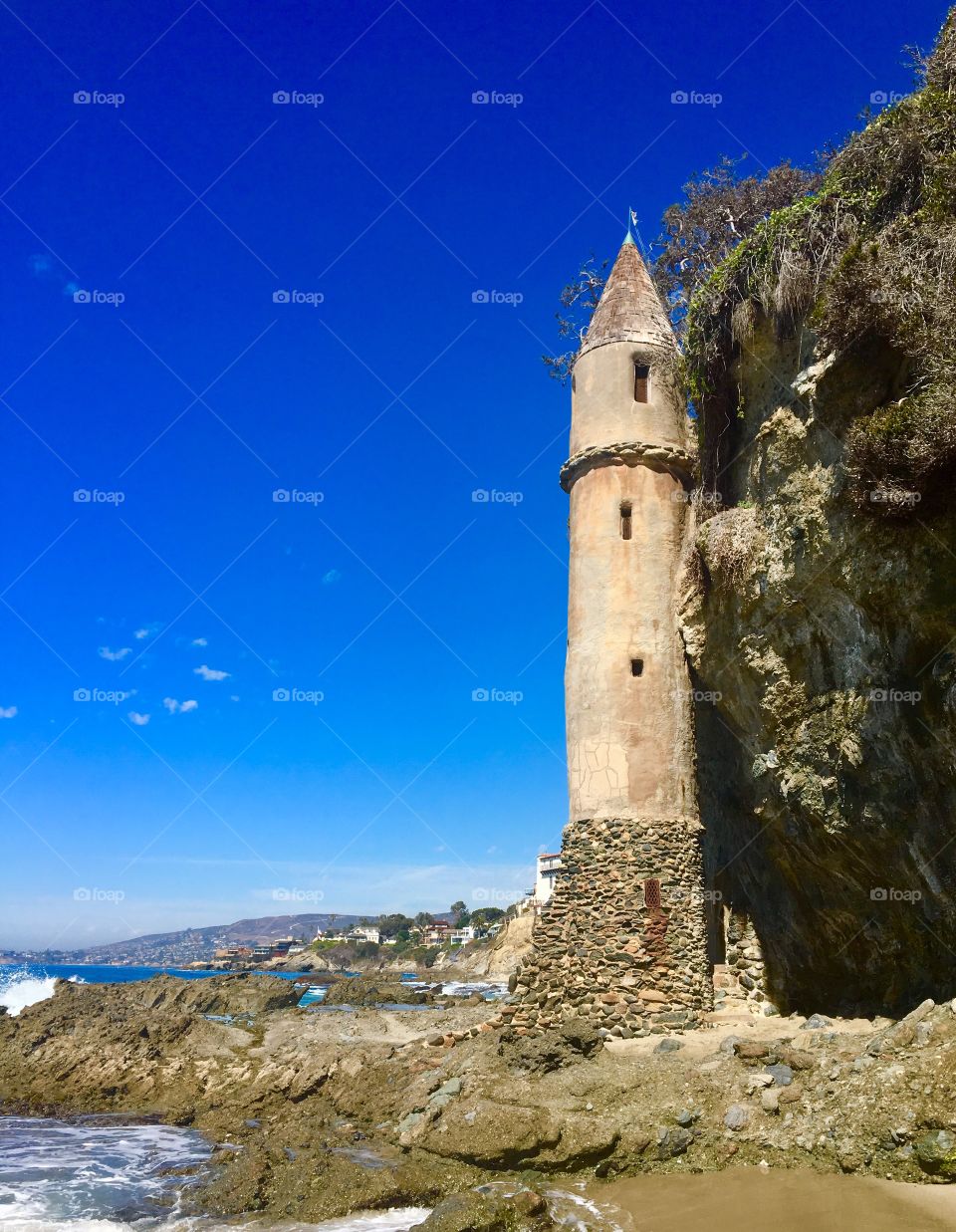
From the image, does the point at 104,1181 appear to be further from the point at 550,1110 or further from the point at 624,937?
the point at 624,937

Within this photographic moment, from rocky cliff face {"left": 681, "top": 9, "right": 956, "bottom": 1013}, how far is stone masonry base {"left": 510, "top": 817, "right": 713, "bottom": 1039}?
221 cm

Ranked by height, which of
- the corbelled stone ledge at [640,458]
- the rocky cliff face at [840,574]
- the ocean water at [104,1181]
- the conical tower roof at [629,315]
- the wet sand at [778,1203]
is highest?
the conical tower roof at [629,315]

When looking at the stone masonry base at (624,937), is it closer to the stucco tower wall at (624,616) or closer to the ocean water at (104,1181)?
the stucco tower wall at (624,616)

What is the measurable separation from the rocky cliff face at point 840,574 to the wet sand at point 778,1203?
15.8 feet

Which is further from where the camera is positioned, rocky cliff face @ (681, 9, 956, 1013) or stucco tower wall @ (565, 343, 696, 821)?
stucco tower wall @ (565, 343, 696, 821)

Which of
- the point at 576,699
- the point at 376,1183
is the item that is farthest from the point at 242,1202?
the point at 576,699

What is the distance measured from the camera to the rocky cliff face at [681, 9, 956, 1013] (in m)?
11.1

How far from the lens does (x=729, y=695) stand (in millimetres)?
16547

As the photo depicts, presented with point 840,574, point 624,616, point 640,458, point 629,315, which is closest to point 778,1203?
point 840,574

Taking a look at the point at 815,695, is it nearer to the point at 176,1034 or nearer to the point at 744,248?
the point at 744,248

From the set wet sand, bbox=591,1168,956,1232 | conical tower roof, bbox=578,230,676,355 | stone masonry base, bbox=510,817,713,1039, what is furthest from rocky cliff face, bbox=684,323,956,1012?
wet sand, bbox=591,1168,956,1232

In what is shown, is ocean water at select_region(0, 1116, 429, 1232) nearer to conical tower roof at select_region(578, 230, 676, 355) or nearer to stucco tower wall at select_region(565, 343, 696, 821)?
stucco tower wall at select_region(565, 343, 696, 821)

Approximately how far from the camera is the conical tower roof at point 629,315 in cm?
1902

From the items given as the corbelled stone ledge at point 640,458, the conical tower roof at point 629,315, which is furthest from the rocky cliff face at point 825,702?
the conical tower roof at point 629,315
